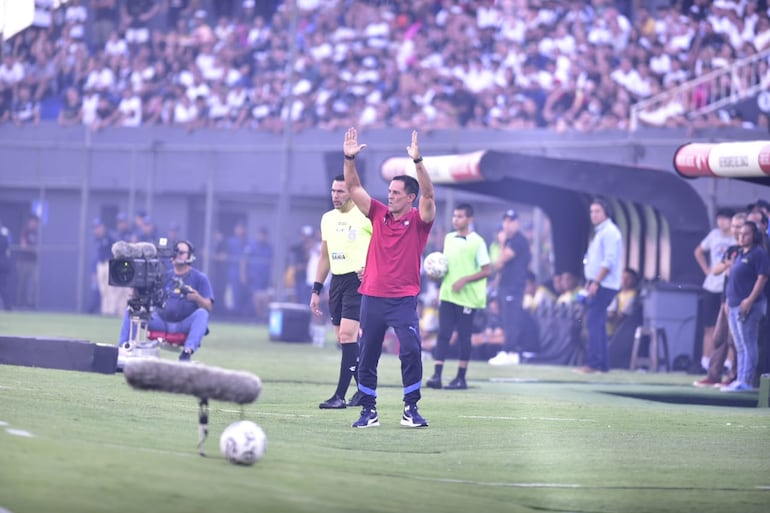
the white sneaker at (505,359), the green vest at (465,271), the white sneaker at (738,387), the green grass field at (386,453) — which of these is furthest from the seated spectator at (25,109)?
the white sneaker at (738,387)

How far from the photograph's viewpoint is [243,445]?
9.23 m

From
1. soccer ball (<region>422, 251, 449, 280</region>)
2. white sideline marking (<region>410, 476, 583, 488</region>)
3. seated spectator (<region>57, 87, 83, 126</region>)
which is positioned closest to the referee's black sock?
soccer ball (<region>422, 251, 449, 280</region>)

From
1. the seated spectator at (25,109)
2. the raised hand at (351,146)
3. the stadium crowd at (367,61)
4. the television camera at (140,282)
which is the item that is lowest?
the television camera at (140,282)

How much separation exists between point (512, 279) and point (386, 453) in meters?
13.4

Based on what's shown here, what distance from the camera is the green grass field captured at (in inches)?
328

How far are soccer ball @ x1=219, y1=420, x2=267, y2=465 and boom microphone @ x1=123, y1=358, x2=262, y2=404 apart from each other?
8.0 inches

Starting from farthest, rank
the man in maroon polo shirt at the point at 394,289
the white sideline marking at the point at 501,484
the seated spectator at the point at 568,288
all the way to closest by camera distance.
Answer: the seated spectator at the point at 568,288 < the man in maroon polo shirt at the point at 394,289 < the white sideline marking at the point at 501,484

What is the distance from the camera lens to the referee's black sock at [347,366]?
559 inches

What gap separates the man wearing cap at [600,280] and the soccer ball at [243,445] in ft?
41.1

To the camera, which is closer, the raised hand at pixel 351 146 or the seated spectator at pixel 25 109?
the raised hand at pixel 351 146

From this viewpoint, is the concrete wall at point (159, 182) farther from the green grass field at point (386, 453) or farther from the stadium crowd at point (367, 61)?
the green grass field at point (386, 453)

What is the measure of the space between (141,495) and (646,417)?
7684 mm

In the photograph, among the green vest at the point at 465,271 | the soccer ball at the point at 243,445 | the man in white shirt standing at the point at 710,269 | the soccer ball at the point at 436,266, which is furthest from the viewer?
the man in white shirt standing at the point at 710,269

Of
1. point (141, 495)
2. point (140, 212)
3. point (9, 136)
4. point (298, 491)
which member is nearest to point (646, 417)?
point (298, 491)
